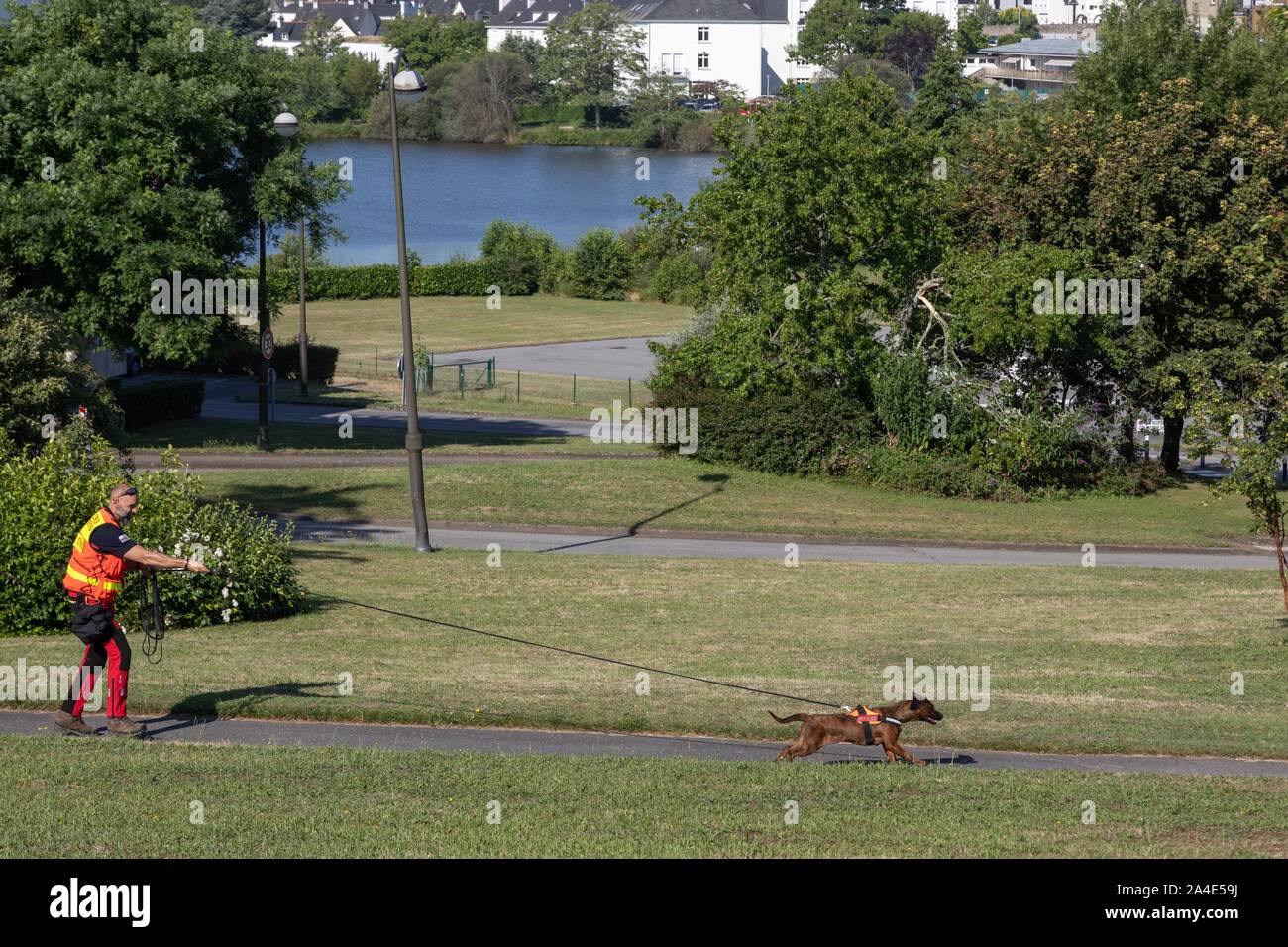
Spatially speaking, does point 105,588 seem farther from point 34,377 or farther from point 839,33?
point 839,33

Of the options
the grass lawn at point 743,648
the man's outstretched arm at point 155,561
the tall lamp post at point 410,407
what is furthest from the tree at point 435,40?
the man's outstretched arm at point 155,561

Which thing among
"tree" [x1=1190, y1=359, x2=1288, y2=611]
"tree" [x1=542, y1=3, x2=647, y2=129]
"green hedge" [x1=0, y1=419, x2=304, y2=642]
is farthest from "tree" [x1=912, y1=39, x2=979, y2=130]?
"green hedge" [x1=0, y1=419, x2=304, y2=642]

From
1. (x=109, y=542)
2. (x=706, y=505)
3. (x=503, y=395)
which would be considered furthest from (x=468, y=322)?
(x=109, y=542)

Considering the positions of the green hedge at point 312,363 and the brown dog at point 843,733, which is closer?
the brown dog at point 843,733

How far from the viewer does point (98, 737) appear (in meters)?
12.1

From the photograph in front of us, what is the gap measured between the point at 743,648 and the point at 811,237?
64.2 ft

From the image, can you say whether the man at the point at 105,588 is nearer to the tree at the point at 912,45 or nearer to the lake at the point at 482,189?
the lake at the point at 482,189

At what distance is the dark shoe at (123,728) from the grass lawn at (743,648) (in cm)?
86

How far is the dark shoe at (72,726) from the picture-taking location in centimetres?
1227

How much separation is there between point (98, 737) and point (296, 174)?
2686 cm

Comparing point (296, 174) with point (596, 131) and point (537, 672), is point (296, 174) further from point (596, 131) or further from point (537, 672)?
point (596, 131)

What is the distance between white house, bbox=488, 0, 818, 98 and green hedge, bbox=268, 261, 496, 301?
Result: 102102mm

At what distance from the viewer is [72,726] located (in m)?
12.3
